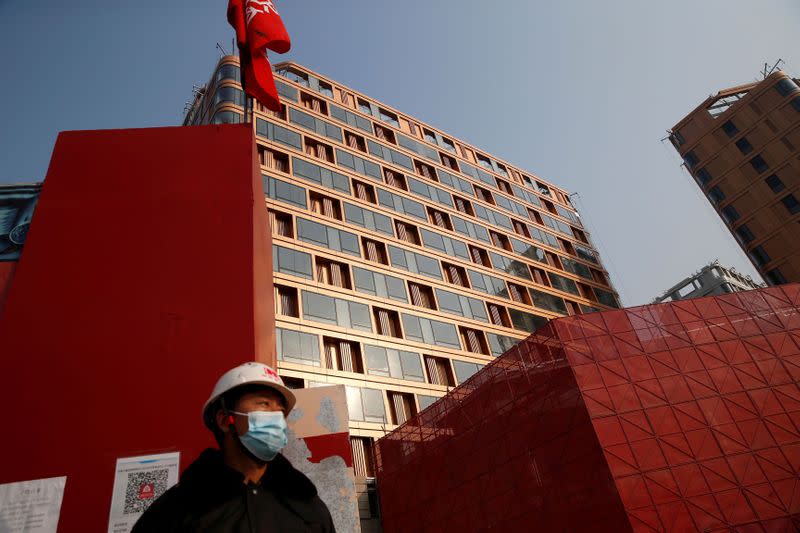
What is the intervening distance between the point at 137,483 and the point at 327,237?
24.6 metres

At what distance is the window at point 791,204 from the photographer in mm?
38219

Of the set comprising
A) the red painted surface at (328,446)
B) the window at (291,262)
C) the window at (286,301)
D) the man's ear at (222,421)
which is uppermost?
the window at (291,262)

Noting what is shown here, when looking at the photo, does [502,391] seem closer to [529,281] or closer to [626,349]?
[626,349]

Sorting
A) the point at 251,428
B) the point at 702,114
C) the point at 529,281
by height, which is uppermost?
the point at 702,114

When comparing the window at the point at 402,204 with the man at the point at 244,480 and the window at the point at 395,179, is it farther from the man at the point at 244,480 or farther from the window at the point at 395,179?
the man at the point at 244,480

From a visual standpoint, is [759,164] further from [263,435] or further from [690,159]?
[263,435]

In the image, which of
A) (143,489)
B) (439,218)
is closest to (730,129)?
(439,218)

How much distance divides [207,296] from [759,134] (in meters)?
49.0

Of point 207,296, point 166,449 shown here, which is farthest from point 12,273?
point 166,449

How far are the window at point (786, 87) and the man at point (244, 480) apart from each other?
51610 millimetres

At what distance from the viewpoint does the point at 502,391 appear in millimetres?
19328

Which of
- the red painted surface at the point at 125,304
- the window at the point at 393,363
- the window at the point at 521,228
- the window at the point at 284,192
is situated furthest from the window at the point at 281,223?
the window at the point at 521,228

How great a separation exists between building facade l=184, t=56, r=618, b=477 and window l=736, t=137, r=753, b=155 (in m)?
15.4

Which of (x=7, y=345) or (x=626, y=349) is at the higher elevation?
(x=626, y=349)
